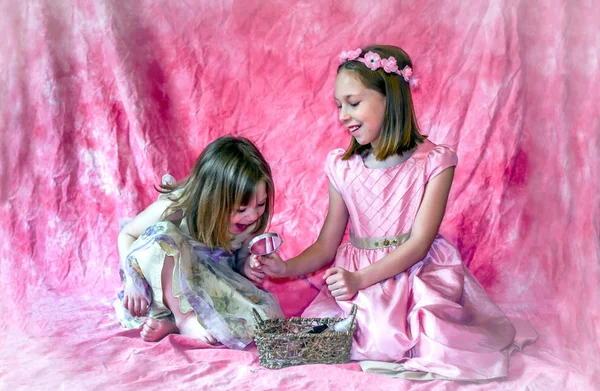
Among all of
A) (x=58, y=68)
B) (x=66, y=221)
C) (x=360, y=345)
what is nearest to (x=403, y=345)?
(x=360, y=345)

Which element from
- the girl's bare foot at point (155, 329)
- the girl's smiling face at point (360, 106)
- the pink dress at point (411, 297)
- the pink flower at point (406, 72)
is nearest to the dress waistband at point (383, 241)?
the pink dress at point (411, 297)

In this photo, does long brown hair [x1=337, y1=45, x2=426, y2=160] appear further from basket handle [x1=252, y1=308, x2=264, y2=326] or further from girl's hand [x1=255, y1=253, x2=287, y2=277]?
basket handle [x1=252, y1=308, x2=264, y2=326]

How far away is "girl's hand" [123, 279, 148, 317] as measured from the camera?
1.62 m

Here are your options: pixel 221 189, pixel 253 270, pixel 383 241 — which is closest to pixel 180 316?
pixel 253 270

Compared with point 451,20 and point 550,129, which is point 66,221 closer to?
point 451,20

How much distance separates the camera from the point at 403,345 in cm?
148

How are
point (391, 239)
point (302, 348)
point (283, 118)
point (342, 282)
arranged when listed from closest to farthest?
point (302, 348), point (342, 282), point (391, 239), point (283, 118)

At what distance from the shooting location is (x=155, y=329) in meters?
1.60

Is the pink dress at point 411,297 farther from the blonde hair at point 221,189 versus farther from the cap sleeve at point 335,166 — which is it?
the blonde hair at point 221,189

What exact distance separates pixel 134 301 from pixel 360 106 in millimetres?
670

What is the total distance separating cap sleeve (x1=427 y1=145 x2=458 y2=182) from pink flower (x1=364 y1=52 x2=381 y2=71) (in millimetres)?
234

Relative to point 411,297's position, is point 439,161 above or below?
above

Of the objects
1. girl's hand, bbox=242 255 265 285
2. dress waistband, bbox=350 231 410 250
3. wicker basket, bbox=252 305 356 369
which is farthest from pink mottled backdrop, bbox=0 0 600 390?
wicker basket, bbox=252 305 356 369

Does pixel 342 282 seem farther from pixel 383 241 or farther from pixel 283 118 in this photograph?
pixel 283 118
